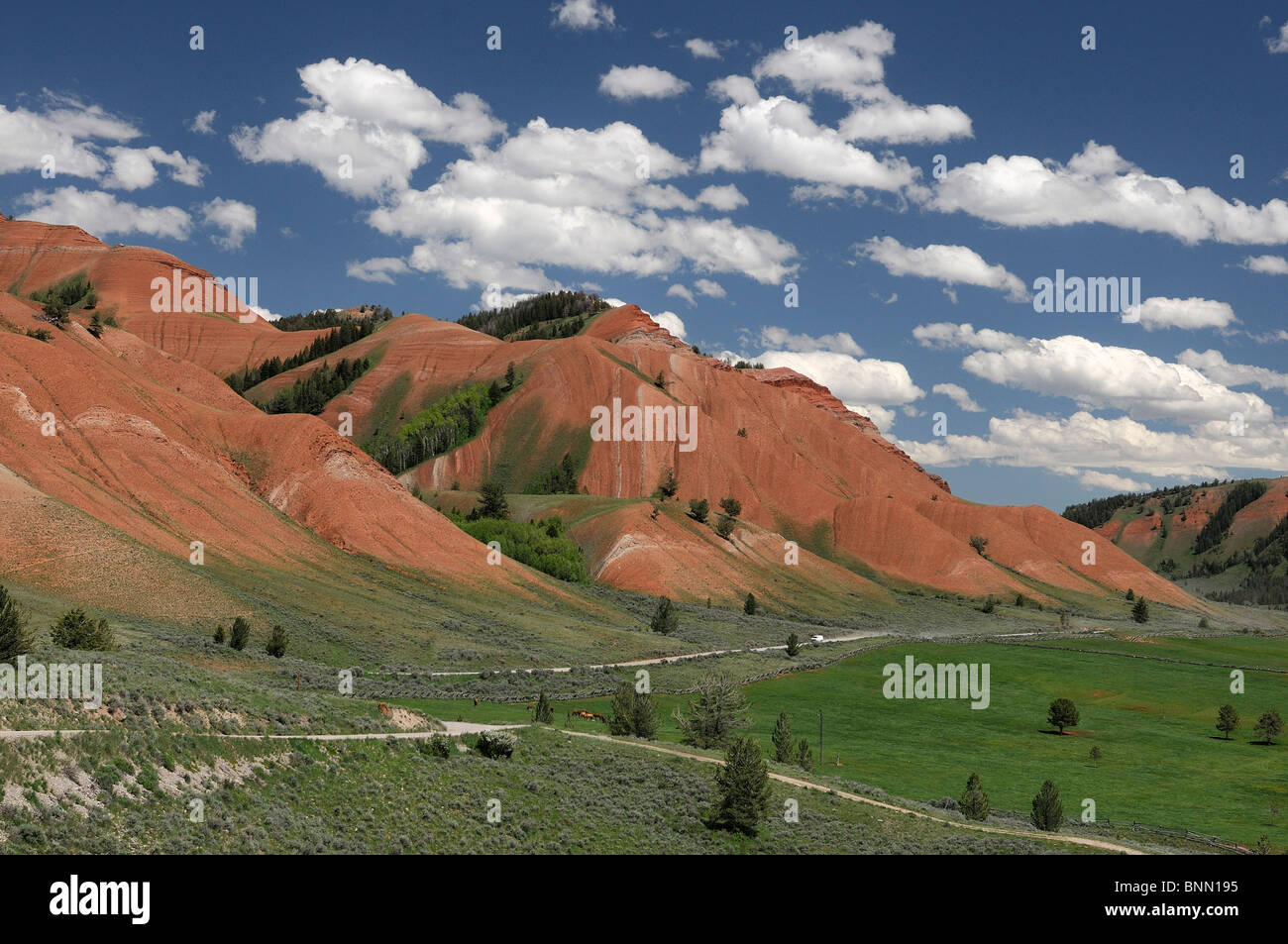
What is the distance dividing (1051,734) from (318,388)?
154099 mm

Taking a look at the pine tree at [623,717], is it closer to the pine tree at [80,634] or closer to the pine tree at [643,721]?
the pine tree at [643,721]

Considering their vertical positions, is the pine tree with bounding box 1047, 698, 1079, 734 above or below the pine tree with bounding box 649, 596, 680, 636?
below

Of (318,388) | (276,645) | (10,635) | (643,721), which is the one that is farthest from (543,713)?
(318,388)

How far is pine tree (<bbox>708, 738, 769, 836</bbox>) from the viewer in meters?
30.2

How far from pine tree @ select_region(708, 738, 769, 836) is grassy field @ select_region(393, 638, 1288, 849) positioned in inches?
659

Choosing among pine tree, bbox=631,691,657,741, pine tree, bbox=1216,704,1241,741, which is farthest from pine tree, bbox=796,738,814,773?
pine tree, bbox=1216,704,1241,741

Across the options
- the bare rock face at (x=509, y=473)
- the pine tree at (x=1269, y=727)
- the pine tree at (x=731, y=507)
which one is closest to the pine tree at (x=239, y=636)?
the bare rock face at (x=509, y=473)

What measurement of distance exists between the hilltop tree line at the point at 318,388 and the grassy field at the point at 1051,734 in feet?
415

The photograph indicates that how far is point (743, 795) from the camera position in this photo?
3041 centimetres

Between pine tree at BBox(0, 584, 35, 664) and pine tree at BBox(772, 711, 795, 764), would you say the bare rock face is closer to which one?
pine tree at BBox(0, 584, 35, 664)

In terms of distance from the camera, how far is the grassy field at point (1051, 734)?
47.7 m

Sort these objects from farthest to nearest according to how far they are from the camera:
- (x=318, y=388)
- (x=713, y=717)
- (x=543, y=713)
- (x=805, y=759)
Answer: (x=318, y=388)
(x=713, y=717)
(x=805, y=759)
(x=543, y=713)

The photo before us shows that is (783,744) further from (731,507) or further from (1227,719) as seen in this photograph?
(731,507)
